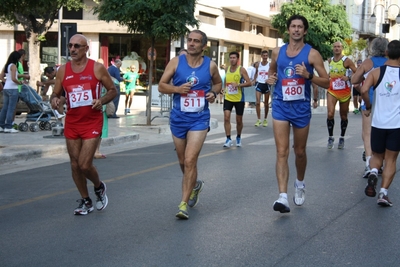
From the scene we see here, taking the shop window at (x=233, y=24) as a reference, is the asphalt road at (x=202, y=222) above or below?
below

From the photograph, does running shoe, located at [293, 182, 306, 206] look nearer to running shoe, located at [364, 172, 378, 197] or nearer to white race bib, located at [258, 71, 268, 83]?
running shoe, located at [364, 172, 378, 197]

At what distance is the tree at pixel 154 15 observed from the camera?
18484mm

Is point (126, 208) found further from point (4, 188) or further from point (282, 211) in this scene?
point (4, 188)

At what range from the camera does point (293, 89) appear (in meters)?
7.82

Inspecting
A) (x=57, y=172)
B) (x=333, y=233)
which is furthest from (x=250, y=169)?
(x=333, y=233)

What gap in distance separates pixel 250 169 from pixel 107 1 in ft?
29.1

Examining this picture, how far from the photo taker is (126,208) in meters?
8.27

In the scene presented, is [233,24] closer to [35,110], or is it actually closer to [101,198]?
[35,110]

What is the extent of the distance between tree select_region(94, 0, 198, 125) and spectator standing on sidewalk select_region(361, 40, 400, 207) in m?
10.6

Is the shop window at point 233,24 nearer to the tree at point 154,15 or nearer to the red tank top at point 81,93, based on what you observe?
the tree at point 154,15

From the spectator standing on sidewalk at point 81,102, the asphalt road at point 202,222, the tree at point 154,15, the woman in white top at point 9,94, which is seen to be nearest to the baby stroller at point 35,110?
the woman in white top at point 9,94

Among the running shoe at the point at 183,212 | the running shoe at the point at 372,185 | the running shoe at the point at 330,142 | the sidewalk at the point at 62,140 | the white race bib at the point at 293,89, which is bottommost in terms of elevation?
the sidewalk at the point at 62,140

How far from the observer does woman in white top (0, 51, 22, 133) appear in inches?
658

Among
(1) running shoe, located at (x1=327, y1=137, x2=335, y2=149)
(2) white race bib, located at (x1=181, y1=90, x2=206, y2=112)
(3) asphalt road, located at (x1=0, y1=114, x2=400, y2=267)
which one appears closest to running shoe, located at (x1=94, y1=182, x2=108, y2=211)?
(3) asphalt road, located at (x1=0, y1=114, x2=400, y2=267)
